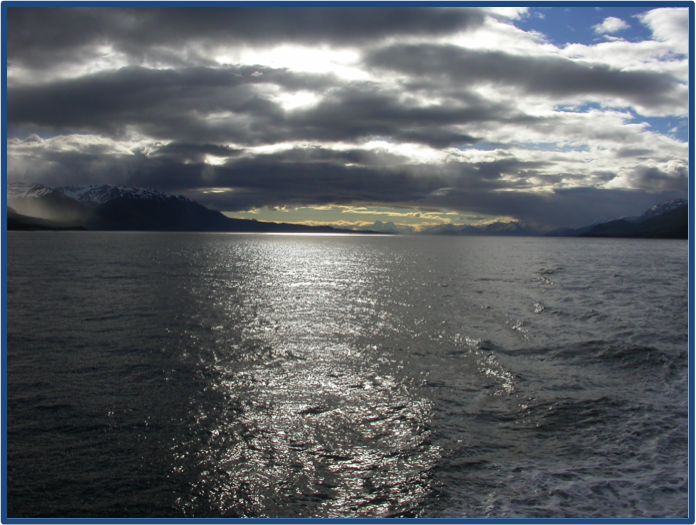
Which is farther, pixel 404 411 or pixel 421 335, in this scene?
pixel 421 335

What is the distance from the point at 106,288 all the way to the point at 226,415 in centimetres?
3939

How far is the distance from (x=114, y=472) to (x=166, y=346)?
43.7 feet

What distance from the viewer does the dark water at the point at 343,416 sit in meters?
11.3

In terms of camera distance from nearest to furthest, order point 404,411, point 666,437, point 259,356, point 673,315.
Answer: point 666,437 < point 404,411 < point 259,356 < point 673,315

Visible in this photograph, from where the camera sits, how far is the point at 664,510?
36.9 feet

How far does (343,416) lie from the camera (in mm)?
15586

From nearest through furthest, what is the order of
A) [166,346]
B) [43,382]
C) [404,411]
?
[404,411] < [43,382] < [166,346]

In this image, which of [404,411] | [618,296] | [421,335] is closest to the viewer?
[404,411]

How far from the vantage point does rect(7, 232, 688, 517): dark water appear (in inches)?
446

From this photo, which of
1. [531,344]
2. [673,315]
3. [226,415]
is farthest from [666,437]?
[673,315]

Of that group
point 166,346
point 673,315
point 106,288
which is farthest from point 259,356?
point 673,315

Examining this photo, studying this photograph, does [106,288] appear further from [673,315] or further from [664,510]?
[673,315]

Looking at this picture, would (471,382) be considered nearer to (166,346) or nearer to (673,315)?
(166,346)

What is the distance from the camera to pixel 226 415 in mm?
15484
